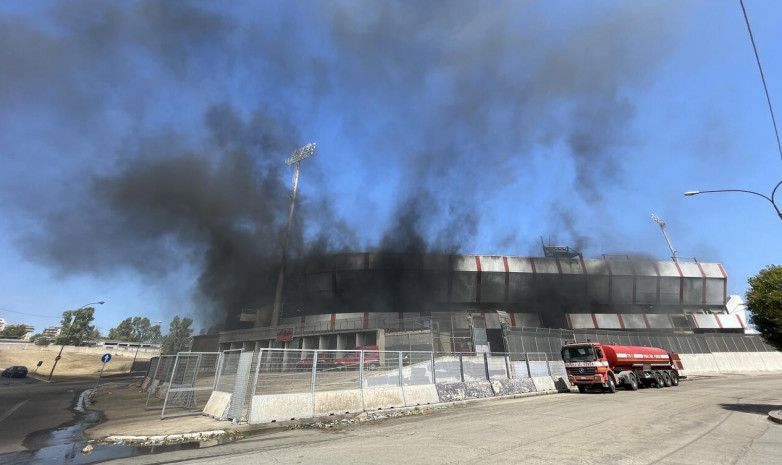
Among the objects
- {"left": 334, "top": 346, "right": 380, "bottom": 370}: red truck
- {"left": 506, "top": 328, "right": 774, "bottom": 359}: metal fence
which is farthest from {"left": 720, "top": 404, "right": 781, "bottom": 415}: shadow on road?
{"left": 334, "top": 346, "right": 380, "bottom": 370}: red truck

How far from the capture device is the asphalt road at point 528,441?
553cm

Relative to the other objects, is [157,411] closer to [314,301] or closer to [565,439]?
[565,439]

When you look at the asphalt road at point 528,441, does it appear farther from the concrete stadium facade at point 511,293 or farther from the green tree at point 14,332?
the green tree at point 14,332

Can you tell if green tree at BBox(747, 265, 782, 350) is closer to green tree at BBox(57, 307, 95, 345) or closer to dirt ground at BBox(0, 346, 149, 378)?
dirt ground at BBox(0, 346, 149, 378)

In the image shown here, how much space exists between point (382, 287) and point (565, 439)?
42.0 m

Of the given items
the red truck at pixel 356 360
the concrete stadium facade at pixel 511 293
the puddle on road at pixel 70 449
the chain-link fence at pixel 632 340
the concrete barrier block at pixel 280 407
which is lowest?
the puddle on road at pixel 70 449


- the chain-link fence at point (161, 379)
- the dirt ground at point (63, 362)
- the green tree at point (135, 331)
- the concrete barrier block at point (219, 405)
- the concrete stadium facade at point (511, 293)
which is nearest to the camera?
the concrete barrier block at point (219, 405)

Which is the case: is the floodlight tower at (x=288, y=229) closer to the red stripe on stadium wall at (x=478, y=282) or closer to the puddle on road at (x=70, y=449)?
the red stripe on stadium wall at (x=478, y=282)

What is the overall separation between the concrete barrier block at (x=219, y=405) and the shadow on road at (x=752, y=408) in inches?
623

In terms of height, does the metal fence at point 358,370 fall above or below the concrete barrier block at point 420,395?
above

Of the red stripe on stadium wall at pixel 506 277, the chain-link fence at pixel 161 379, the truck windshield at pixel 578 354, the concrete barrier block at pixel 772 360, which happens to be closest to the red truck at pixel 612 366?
the truck windshield at pixel 578 354

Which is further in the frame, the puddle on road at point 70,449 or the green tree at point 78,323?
the green tree at point 78,323

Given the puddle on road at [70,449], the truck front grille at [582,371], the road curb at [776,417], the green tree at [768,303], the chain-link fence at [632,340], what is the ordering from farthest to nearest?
1. the chain-link fence at [632,340]
2. the truck front grille at [582,371]
3. the green tree at [768,303]
4. the road curb at [776,417]
5. the puddle on road at [70,449]

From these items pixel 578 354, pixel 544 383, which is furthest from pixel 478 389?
pixel 578 354
